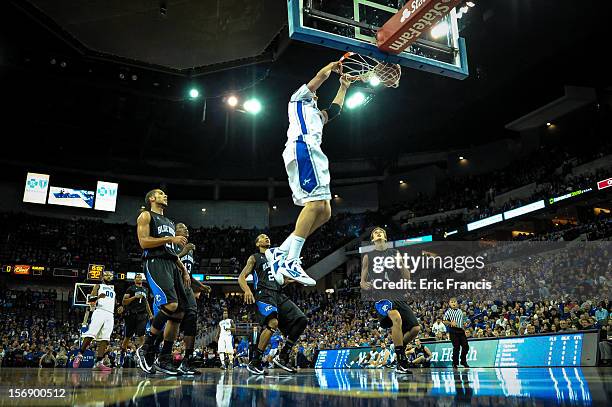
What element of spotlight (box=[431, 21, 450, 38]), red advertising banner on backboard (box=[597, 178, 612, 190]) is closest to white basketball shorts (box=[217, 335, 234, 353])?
spotlight (box=[431, 21, 450, 38])

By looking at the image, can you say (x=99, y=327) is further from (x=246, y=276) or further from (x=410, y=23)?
(x=410, y=23)

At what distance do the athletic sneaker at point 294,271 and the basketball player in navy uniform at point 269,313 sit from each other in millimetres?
2230

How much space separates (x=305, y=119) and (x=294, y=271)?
1.46m

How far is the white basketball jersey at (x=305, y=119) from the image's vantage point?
14.8 feet

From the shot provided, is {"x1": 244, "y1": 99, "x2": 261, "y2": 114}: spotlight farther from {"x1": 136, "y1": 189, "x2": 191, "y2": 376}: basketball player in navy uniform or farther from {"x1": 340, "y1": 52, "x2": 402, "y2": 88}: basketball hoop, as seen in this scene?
{"x1": 136, "y1": 189, "x2": 191, "y2": 376}: basketball player in navy uniform

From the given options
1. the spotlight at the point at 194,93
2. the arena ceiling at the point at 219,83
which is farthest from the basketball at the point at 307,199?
the spotlight at the point at 194,93

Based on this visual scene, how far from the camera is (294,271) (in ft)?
14.1

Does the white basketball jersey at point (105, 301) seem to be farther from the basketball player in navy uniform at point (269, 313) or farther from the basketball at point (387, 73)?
the basketball at point (387, 73)

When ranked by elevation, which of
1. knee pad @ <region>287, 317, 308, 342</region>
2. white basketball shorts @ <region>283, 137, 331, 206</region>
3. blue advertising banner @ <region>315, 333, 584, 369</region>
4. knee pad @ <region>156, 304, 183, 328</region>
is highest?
white basketball shorts @ <region>283, 137, 331, 206</region>

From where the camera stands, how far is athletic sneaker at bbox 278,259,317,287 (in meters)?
4.27

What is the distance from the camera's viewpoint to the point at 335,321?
80.1 feet

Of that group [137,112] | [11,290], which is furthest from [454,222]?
[11,290]

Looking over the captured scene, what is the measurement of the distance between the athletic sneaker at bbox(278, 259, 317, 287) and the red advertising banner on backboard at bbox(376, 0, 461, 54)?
3.73m

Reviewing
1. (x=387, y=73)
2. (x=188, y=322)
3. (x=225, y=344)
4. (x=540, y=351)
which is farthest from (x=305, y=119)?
(x=225, y=344)
